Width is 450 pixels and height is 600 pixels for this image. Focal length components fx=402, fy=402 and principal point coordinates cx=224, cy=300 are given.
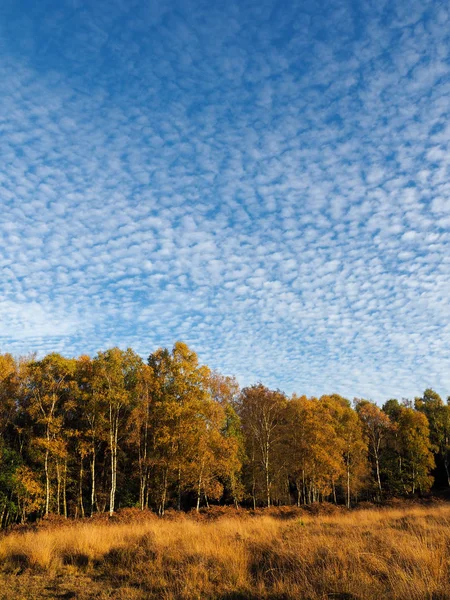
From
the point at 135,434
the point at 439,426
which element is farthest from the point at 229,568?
the point at 439,426

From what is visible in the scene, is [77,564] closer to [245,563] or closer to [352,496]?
[245,563]

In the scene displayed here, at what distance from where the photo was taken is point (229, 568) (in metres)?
8.52

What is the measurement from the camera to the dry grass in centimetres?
661

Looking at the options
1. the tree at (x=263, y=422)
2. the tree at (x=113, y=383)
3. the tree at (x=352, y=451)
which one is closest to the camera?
the tree at (x=113, y=383)

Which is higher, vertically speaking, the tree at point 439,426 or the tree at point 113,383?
the tree at point 113,383

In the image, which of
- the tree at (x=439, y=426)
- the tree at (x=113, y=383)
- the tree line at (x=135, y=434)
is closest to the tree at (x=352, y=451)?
the tree line at (x=135, y=434)

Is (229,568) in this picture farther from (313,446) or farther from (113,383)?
(313,446)

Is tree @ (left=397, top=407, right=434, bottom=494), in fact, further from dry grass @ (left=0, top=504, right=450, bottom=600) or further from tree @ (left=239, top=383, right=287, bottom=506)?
dry grass @ (left=0, top=504, right=450, bottom=600)

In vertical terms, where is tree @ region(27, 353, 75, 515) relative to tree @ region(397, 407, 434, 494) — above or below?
above

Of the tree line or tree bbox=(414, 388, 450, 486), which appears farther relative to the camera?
tree bbox=(414, 388, 450, 486)

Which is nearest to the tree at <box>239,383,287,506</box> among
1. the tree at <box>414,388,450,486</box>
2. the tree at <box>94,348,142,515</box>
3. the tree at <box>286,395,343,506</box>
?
the tree at <box>286,395,343,506</box>

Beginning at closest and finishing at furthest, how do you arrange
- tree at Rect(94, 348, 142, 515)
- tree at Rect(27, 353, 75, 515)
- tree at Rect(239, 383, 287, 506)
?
tree at Rect(27, 353, 75, 515)
tree at Rect(94, 348, 142, 515)
tree at Rect(239, 383, 287, 506)

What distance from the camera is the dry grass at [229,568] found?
6605 mm

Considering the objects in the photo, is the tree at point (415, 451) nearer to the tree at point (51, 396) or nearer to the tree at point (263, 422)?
the tree at point (263, 422)
